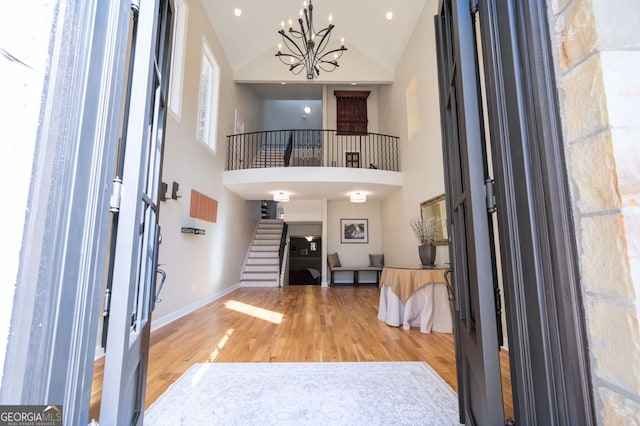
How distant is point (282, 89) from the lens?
9.41 meters

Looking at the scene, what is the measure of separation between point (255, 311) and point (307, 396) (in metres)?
2.92

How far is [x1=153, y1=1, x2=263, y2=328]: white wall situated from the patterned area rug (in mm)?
1985

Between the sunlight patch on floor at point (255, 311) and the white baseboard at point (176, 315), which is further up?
the white baseboard at point (176, 315)

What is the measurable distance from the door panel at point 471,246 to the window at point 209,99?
16.8 ft

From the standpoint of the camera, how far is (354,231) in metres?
8.85

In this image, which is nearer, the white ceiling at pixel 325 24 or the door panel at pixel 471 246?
the door panel at pixel 471 246

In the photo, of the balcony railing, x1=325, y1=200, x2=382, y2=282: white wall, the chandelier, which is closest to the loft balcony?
the balcony railing

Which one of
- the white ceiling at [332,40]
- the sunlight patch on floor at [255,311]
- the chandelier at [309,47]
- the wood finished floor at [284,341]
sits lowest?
the sunlight patch on floor at [255,311]

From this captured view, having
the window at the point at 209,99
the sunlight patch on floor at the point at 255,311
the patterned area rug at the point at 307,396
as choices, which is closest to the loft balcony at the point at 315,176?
the window at the point at 209,99

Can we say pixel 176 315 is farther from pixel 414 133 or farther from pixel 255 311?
pixel 414 133

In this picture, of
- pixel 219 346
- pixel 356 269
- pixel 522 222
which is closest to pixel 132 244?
pixel 522 222

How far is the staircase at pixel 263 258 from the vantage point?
7.63 metres

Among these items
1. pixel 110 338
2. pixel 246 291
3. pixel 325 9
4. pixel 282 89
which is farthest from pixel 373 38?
pixel 110 338

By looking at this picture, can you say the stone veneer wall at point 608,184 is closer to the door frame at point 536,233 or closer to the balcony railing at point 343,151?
the door frame at point 536,233
